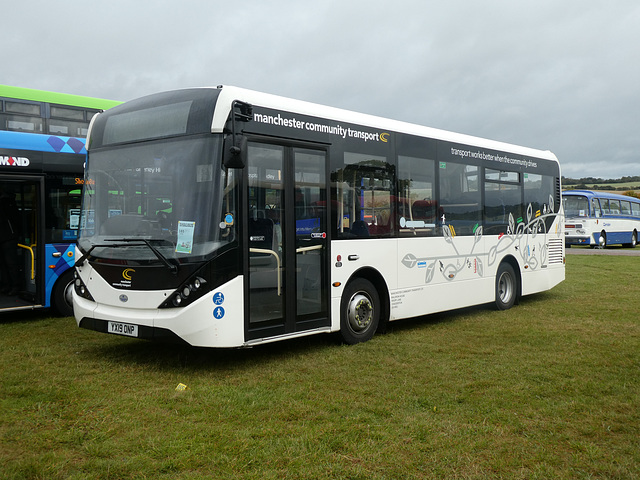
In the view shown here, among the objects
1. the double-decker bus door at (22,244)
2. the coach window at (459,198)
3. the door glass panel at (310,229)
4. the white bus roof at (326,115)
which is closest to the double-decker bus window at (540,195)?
the white bus roof at (326,115)

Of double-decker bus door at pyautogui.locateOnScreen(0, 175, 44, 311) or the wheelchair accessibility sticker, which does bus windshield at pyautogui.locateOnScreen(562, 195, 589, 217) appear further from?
the wheelchair accessibility sticker

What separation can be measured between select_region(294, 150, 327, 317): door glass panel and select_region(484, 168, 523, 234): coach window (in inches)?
176

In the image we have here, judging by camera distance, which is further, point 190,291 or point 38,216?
point 38,216

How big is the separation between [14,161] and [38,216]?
94cm

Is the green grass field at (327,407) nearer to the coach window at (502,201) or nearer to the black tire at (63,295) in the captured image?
the black tire at (63,295)

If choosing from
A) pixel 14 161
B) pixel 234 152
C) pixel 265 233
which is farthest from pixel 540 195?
pixel 14 161

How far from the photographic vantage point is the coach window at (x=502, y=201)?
11.2 metres

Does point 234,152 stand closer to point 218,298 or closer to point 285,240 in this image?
point 285,240

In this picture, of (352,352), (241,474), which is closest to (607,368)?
(352,352)

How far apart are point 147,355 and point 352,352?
8.44 ft

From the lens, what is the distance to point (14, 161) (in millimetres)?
9789

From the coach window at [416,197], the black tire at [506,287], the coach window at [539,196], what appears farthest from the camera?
the coach window at [539,196]

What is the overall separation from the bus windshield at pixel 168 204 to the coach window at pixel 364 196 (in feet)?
6.42

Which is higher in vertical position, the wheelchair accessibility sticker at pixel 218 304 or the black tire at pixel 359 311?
the wheelchair accessibility sticker at pixel 218 304
